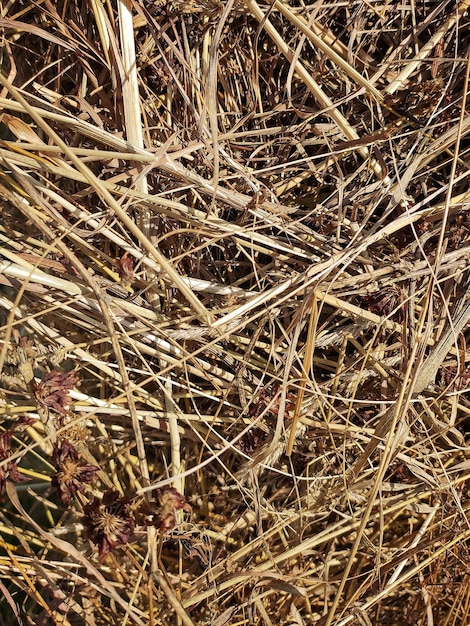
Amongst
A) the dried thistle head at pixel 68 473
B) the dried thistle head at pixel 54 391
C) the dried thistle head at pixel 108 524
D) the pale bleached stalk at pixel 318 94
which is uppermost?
the pale bleached stalk at pixel 318 94

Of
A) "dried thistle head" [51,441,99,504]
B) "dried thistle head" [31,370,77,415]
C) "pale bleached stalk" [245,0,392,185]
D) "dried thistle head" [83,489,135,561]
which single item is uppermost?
"pale bleached stalk" [245,0,392,185]

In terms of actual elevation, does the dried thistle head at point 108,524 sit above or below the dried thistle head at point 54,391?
Answer: below

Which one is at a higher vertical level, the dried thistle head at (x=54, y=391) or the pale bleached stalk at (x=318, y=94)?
the pale bleached stalk at (x=318, y=94)

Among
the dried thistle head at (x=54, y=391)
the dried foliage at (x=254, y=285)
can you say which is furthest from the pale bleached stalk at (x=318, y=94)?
the dried thistle head at (x=54, y=391)

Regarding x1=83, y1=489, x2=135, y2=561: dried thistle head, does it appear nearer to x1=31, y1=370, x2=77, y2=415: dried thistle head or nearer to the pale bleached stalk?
x1=31, y1=370, x2=77, y2=415: dried thistle head

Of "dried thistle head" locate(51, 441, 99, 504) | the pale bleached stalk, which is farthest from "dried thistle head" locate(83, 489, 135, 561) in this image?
the pale bleached stalk

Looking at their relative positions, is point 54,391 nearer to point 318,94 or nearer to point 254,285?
point 254,285

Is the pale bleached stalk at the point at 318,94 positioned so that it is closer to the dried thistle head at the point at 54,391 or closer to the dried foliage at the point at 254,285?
the dried foliage at the point at 254,285

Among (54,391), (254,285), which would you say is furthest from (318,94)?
(54,391)

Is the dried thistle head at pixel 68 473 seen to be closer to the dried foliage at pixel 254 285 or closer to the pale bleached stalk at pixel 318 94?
the dried foliage at pixel 254 285
